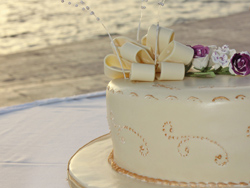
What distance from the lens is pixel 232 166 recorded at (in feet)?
4.18

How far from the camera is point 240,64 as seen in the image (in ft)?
4.57

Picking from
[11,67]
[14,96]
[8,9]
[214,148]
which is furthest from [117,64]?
[8,9]

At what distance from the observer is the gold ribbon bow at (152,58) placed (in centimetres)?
136

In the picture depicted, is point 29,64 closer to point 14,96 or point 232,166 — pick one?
point 14,96

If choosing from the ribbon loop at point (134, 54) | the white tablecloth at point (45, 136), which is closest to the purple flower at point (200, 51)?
the ribbon loop at point (134, 54)

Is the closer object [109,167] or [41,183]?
[109,167]

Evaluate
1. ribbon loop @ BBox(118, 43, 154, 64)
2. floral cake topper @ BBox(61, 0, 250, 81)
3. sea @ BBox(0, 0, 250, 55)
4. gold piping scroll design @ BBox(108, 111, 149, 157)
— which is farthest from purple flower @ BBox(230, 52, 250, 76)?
sea @ BBox(0, 0, 250, 55)

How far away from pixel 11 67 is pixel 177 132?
3495 mm

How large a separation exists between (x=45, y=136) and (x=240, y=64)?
118 cm

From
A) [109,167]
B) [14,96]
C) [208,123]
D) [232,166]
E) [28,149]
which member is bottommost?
[14,96]

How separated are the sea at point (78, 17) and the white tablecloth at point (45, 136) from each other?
239 cm

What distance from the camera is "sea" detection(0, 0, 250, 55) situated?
5.43 m

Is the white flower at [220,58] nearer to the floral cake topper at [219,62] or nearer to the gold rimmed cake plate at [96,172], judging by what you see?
the floral cake topper at [219,62]

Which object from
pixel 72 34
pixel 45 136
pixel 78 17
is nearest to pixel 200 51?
pixel 45 136
